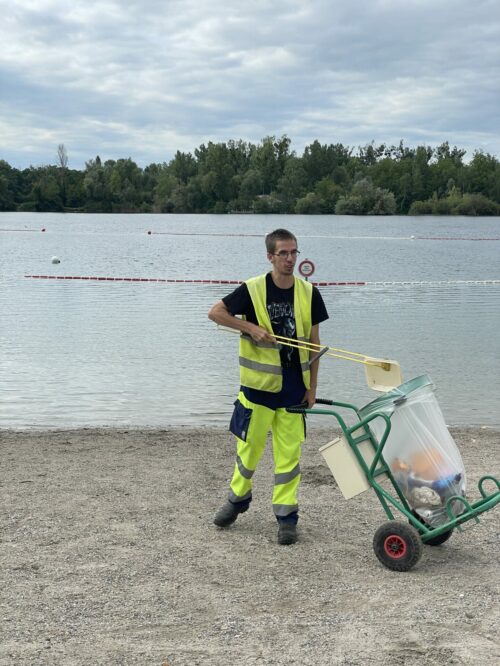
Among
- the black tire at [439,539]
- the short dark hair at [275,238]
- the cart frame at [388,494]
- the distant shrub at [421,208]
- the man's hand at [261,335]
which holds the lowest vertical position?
the distant shrub at [421,208]

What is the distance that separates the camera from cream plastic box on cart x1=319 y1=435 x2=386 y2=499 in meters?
4.94

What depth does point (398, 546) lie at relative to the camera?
480 cm

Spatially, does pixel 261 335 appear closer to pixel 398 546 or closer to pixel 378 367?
pixel 378 367

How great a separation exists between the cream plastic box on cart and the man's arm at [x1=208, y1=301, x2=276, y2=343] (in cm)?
72

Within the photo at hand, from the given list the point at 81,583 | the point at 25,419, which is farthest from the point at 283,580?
the point at 25,419

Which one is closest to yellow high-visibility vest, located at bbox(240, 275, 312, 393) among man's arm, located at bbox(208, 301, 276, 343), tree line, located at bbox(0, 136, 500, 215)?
man's arm, located at bbox(208, 301, 276, 343)

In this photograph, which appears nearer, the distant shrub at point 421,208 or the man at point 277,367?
the man at point 277,367

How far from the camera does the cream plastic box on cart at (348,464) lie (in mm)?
4938

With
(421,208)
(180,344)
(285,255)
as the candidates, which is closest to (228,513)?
(285,255)

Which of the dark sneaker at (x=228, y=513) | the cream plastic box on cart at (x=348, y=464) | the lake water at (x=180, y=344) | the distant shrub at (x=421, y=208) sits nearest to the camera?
the cream plastic box on cart at (x=348, y=464)

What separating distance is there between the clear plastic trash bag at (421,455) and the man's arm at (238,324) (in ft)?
2.51

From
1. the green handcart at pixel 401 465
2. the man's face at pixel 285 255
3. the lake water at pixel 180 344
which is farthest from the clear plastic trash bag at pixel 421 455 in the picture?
→ the lake water at pixel 180 344

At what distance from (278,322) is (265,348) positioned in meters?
0.18

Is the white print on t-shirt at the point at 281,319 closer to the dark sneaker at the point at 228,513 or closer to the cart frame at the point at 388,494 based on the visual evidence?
the cart frame at the point at 388,494
